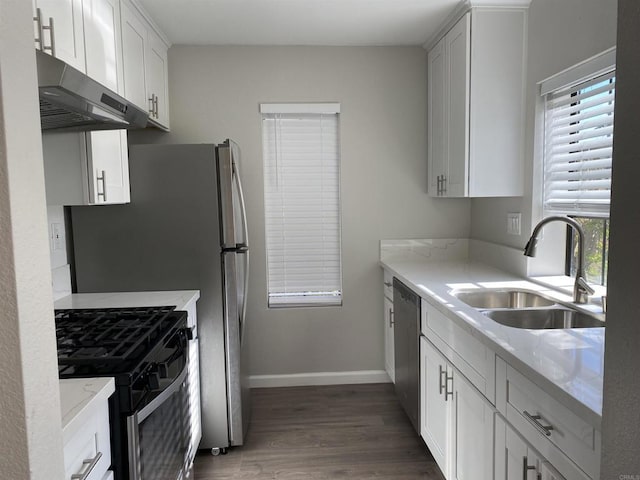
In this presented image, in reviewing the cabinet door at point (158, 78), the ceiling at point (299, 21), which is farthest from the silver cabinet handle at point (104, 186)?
the ceiling at point (299, 21)

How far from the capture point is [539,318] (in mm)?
1940

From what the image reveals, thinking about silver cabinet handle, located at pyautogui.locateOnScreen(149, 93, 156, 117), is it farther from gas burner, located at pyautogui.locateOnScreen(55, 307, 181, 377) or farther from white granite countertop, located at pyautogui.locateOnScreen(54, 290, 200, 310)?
gas burner, located at pyautogui.locateOnScreen(55, 307, 181, 377)

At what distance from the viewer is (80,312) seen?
6.82 ft

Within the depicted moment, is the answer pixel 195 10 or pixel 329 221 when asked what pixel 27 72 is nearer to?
pixel 195 10

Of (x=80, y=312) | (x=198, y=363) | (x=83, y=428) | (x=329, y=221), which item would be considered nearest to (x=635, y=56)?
(x=83, y=428)

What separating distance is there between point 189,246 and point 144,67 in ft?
3.46

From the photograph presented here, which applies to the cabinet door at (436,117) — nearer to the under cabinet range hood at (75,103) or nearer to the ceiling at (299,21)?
the ceiling at (299,21)

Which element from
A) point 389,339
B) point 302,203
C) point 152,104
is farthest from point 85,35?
point 389,339

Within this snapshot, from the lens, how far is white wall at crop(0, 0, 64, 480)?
648mm

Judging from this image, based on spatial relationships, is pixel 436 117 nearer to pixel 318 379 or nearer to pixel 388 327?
pixel 388 327

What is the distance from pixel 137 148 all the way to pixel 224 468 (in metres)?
1.71

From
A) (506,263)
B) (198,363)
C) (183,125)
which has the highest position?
(183,125)

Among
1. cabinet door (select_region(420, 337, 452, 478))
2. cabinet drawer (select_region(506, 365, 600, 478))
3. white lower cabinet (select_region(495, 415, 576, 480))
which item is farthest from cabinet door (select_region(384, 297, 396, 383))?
cabinet drawer (select_region(506, 365, 600, 478))

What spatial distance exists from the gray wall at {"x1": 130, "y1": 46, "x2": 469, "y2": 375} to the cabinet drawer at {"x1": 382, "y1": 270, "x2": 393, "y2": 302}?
74 mm
